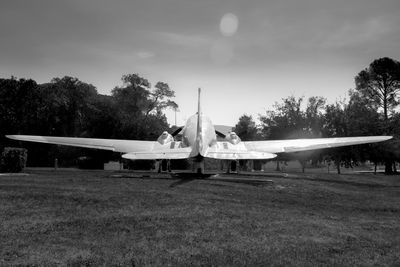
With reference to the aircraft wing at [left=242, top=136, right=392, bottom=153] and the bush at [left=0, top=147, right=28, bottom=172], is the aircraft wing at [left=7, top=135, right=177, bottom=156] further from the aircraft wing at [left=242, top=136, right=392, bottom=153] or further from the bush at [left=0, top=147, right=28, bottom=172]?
the aircraft wing at [left=242, top=136, right=392, bottom=153]

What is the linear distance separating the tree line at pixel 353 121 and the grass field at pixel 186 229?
3177 cm

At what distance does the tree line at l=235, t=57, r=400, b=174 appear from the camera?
147ft

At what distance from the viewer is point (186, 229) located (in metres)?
9.14

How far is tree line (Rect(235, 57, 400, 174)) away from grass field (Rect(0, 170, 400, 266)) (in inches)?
1251

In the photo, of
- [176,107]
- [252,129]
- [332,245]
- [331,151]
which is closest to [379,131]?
[331,151]

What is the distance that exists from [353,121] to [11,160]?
135 ft

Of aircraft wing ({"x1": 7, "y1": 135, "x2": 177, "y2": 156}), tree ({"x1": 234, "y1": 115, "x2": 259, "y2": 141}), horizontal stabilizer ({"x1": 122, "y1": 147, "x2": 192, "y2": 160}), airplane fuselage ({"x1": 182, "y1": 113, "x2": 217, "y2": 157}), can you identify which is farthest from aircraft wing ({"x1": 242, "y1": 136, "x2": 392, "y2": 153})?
tree ({"x1": 234, "y1": 115, "x2": 259, "y2": 141})

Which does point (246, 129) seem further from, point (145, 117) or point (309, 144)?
point (309, 144)

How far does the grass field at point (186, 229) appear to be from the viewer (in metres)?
6.93

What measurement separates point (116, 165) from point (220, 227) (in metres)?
39.9

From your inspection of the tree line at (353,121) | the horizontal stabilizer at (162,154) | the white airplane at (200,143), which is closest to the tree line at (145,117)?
the tree line at (353,121)

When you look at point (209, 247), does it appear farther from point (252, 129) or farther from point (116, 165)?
point (252, 129)

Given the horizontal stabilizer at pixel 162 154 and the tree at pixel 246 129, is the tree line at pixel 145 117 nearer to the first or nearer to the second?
the tree at pixel 246 129

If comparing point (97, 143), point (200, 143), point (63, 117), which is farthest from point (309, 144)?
point (63, 117)
